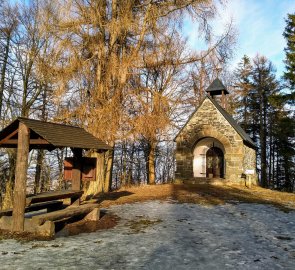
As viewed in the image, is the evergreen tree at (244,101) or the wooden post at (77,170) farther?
the evergreen tree at (244,101)

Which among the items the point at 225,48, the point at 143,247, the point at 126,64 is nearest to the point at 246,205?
the point at 143,247

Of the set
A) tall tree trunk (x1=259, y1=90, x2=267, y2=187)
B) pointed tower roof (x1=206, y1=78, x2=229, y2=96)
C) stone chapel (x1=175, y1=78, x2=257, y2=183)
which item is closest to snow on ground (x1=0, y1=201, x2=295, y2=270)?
stone chapel (x1=175, y1=78, x2=257, y2=183)

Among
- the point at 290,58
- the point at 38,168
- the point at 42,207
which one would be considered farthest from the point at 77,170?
the point at 290,58

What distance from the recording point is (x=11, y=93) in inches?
727

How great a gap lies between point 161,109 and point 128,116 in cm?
159

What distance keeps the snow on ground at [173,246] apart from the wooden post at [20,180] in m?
0.76

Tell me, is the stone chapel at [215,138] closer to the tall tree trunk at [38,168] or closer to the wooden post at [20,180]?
the tall tree trunk at [38,168]

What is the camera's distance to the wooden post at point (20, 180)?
23.1ft

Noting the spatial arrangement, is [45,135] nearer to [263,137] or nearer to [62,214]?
[62,214]

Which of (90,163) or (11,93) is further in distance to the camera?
(11,93)

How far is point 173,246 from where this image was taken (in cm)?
611

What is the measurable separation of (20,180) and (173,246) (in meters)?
3.64

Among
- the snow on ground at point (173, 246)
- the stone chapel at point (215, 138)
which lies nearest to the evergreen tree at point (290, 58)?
the stone chapel at point (215, 138)

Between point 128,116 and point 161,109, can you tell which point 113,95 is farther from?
point 161,109
